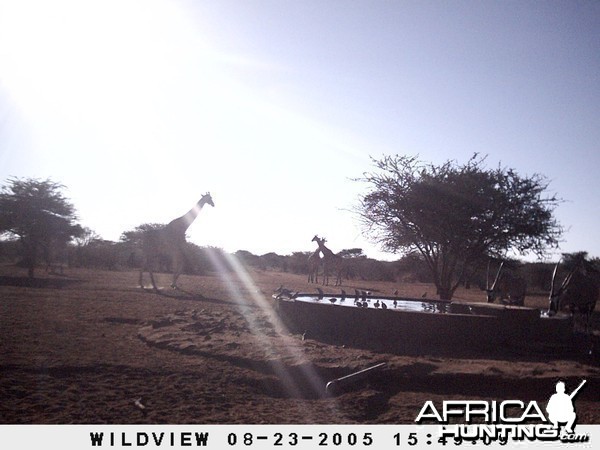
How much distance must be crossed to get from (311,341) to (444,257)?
941cm

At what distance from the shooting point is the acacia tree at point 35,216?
87.1 feet

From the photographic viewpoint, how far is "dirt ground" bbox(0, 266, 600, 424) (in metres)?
5.22

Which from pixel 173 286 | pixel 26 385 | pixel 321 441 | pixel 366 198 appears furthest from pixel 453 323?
pixel 173 286

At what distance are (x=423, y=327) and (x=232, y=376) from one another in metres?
3.93

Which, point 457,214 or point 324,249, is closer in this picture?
point 457,214

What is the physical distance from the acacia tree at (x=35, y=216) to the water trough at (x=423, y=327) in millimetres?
20807

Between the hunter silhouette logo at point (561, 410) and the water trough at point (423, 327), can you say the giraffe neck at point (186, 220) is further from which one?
the hunter silhouette logo at point (561, 410)

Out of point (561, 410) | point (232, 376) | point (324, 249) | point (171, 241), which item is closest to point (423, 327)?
point (561, 410)

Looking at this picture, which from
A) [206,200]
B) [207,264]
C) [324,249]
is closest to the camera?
[206,200]

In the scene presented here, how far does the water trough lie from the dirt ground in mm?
293

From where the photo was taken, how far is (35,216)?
27141mm

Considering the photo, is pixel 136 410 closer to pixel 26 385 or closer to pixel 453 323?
pixel 26 385

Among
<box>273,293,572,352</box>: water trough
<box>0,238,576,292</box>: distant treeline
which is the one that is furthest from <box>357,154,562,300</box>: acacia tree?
<box>0,238,576,292</box>: distant treeline

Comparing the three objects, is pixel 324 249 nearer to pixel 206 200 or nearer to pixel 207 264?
pixel 206 200
